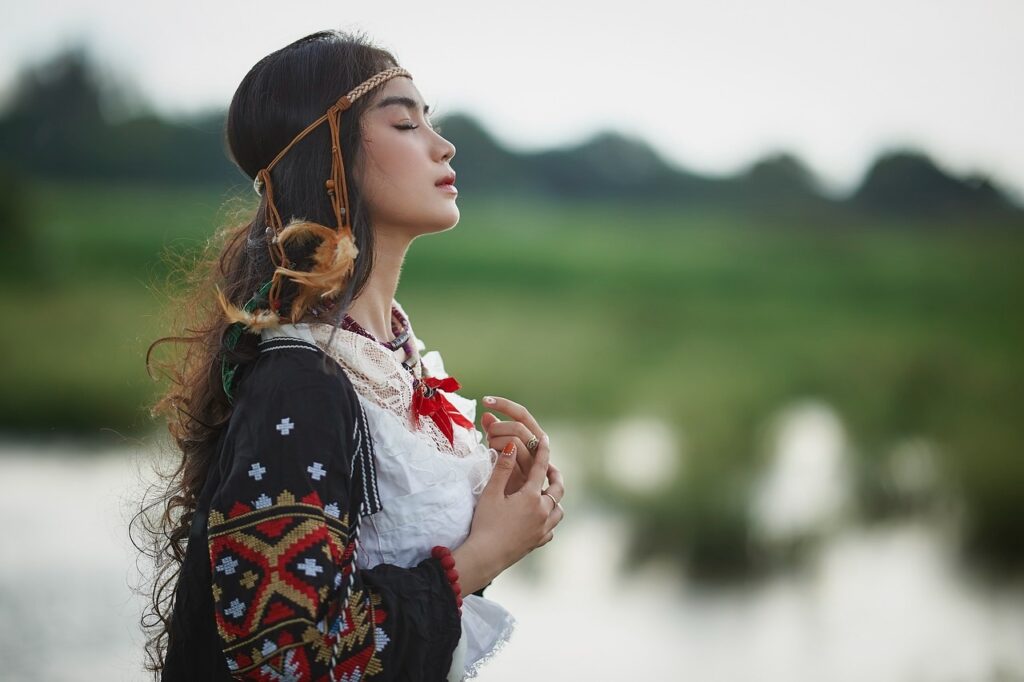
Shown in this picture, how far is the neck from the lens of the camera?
4.89 feet

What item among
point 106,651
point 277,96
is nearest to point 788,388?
point 106,651

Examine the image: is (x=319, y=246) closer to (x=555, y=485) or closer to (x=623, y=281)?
(x=555, y=485)

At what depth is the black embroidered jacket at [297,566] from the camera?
116 centimetres

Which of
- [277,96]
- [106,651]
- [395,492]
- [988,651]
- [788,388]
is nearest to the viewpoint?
[395,492]

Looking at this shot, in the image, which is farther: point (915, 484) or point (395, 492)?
point (915, 484)

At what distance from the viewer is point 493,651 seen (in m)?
1.44

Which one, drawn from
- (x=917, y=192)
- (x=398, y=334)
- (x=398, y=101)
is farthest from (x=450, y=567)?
(x=917, y=192)

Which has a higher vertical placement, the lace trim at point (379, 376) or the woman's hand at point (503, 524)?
the lace trim at point (379, 376)

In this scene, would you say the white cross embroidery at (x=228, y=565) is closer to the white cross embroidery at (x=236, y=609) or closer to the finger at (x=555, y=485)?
the white cross embroidery at (x=236, y=609)

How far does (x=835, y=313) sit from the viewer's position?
8.24 metres

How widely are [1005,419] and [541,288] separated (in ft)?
12.3

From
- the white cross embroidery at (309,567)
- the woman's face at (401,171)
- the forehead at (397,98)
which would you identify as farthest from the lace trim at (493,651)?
the forehead at (397,98)

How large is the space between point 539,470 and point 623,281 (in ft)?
24.1

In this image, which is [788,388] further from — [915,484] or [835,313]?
[915,484]
